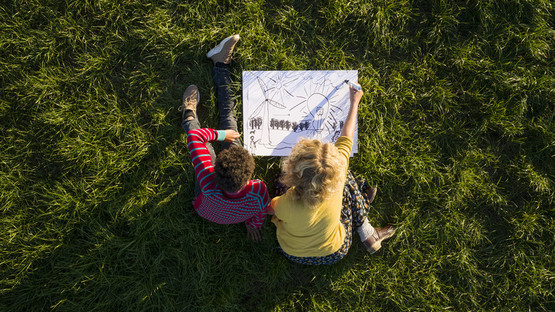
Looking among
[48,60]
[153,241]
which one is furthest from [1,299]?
[48,60]

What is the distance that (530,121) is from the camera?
2.83m

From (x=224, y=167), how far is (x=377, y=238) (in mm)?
1550

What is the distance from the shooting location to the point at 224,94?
2.67 meters

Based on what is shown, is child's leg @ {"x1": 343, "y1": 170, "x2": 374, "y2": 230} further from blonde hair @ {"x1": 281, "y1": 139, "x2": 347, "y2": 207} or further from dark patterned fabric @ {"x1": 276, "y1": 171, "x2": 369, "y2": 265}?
blonde hair @ {"x1": 281, "y1": 139, "x2": 347, "y2": 207}

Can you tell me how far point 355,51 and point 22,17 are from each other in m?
2.90

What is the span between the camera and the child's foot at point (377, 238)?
2648 millimetres

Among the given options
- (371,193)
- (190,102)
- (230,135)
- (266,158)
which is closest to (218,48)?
(190,102)

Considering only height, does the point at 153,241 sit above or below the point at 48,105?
below

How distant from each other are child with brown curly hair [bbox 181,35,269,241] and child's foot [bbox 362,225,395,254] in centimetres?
96

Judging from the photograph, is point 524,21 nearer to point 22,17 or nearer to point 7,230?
point 22,17

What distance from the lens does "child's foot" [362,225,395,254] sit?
104 inches

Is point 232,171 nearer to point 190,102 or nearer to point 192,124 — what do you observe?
point 192,124

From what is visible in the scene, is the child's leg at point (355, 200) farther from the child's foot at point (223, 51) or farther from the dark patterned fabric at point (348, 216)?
the child's foot at point (223, 51)

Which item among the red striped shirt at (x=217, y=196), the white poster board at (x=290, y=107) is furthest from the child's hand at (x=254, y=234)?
the white poster board at (x=290, y=107)
